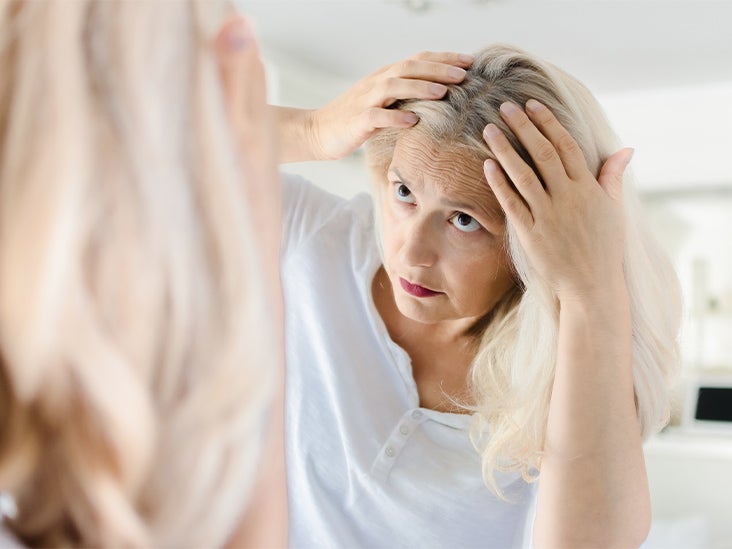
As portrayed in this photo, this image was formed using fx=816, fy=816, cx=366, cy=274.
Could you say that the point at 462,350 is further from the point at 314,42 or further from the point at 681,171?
the point at 681,171

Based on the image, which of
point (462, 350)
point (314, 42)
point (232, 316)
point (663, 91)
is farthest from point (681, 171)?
point (232, 316)

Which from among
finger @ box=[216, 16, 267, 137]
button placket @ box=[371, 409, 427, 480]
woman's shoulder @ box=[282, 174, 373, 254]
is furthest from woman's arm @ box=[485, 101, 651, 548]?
A: finger @ box=[216, 16, 267, 137]

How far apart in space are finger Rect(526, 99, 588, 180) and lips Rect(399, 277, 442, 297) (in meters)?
0.24

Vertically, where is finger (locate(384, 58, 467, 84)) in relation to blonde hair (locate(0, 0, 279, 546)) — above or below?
above

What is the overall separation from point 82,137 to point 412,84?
66 centimetres

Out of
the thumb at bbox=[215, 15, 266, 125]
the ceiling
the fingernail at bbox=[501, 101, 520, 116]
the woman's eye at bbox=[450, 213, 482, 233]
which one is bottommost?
the woman's eye at bbox=[450, 213, 482, 233]

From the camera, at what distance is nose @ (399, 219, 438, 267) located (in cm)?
105

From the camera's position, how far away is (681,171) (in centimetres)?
435

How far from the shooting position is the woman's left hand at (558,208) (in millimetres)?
947

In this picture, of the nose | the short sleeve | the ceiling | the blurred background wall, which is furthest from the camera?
the blurred background wall

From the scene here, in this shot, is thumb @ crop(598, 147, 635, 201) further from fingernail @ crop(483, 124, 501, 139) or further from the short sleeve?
the short sleeve

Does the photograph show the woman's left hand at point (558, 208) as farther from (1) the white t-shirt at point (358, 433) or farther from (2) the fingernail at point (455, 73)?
(1) the white t-shirt at point (358, 433)

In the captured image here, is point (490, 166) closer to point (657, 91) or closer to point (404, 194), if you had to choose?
point (404, 194)

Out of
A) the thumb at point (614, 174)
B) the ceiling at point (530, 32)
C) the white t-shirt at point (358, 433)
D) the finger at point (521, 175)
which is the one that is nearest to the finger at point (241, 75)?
the finger at point (521, 175)
